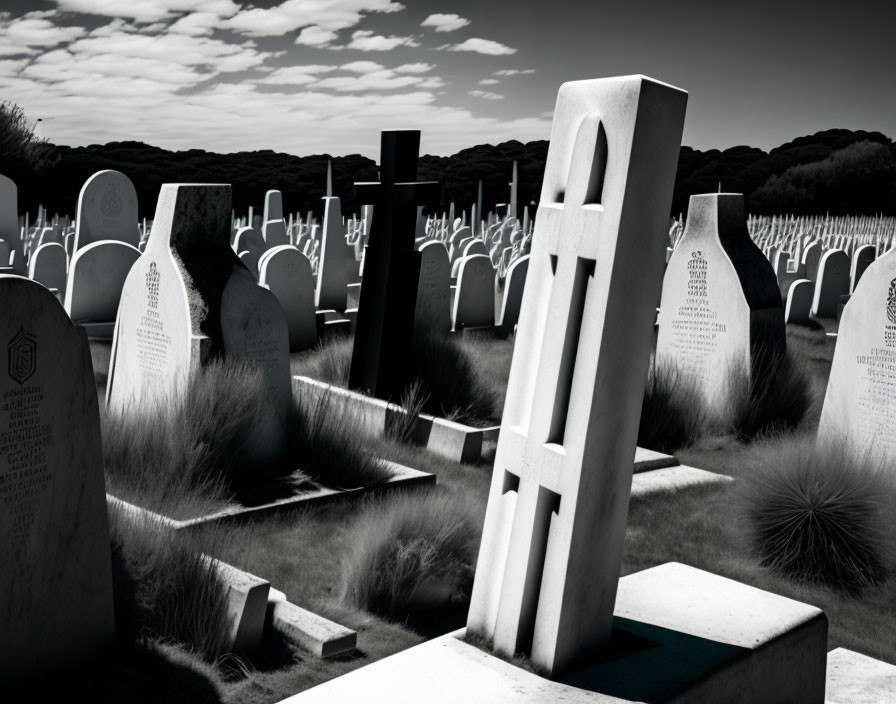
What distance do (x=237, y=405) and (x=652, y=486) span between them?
9.54 feet

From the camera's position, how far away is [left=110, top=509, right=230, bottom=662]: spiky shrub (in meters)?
3.59

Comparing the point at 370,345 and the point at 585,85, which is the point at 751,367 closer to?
the point at 370,345

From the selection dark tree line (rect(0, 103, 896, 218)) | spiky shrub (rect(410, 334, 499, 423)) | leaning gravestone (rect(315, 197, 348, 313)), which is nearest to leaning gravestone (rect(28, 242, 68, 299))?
leaning gravestone (rect(315, 197, 348, 313))

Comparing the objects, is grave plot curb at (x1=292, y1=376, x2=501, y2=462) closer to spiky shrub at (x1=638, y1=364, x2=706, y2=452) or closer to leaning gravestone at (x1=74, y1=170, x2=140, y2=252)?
spiky shrub at (x1=638, y1=364, x2=706, y2=452)

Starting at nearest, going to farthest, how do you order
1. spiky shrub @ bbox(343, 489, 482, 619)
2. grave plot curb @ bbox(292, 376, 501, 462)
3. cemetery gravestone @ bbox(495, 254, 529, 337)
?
spiky shrub @ bbox(343, 489, 482, 619), grave plot curb @ bbox(292, 376, 501, 462), cemetery gravestone @ bbox(495, 254, 529, 337)

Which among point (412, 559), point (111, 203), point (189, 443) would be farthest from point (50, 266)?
→ point (412, 559)

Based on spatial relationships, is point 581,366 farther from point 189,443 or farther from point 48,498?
point 189,443

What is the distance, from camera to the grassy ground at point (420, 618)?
3.69 m

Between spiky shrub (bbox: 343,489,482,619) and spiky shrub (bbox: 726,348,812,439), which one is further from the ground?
spiky shrub (bbox: 726,348,812,439)

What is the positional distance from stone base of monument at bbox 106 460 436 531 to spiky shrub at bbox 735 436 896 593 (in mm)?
2120

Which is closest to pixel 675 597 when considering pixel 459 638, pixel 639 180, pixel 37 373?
pixel 459 638

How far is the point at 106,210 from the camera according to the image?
12.9 meters

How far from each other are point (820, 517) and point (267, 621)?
3.19 meters

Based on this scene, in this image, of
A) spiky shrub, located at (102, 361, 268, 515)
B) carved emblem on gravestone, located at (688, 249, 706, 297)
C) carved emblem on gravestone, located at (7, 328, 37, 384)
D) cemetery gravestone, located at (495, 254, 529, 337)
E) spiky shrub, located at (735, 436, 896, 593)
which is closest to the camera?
carved emblem on gravestone, located at (7, 328, 37, 384)
